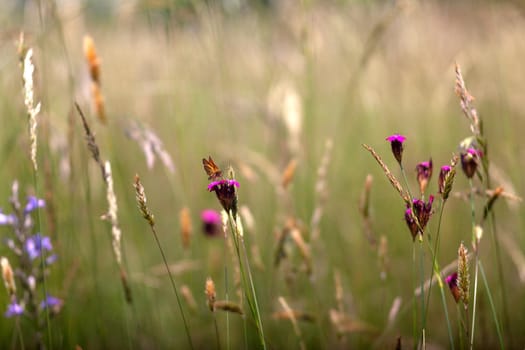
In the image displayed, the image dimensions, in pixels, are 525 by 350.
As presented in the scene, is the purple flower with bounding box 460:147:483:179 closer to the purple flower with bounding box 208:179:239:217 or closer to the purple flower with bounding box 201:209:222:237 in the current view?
the purple flower with bounding box 208:179:239:217

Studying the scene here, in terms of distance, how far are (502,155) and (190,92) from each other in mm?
1637

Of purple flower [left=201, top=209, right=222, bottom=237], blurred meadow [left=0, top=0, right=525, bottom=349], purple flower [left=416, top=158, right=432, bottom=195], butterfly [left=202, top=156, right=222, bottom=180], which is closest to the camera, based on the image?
butterfly [left=202, top=156, right=222, bottom=180]

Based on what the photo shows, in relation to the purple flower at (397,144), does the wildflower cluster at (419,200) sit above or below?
below

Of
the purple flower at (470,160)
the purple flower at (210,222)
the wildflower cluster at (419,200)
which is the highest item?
the purple flower at (210,222)

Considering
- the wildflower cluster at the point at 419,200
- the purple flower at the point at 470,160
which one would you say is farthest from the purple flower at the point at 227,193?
the purple flower at the point at 470,160

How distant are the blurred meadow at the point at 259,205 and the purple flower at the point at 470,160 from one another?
86 mm

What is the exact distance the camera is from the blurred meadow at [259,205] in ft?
4.63

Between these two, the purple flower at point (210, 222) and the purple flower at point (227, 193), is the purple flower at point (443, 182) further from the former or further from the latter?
the purple flower at point (210, 222)

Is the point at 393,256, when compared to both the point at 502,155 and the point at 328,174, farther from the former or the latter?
the point at 502,155

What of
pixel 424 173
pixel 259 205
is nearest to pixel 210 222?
pixel 259 205

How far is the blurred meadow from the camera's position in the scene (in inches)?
55.6

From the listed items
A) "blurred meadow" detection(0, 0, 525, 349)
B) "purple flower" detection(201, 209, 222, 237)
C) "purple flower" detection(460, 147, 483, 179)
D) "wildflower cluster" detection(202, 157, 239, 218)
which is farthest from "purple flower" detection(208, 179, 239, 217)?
"purple flower" detection(201, 209, 222, 237)

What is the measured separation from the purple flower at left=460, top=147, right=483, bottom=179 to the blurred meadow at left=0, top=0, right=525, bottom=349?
9 cm

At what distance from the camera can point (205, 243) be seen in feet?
7.39
